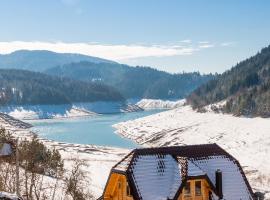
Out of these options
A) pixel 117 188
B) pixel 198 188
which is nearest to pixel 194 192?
pixel 198 188

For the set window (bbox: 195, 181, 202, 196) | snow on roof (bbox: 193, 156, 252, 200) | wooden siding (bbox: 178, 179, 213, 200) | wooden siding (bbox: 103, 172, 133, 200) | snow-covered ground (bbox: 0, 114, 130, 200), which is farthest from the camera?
snow-covered ground (bbox: 0, 114, 130, 200)

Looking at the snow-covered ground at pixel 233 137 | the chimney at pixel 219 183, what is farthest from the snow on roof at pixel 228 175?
the snow-covered ground at pixel 233 137

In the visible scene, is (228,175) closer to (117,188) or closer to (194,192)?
(194,192)

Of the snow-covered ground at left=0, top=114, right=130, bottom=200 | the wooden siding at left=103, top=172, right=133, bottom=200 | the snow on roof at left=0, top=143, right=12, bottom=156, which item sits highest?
the snow on roof at left=0, top=143, right=12, bottom=156

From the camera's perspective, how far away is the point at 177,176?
3878cm

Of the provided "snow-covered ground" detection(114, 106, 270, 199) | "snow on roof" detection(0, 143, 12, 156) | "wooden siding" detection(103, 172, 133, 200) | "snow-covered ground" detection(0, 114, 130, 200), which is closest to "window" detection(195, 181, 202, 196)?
"wooden siding" detection(103, 172, 133, 200)

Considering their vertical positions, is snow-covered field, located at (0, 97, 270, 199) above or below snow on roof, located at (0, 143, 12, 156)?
below

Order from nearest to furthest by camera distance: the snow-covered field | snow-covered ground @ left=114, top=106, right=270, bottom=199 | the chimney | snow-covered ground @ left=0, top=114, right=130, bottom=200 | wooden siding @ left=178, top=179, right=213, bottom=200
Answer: wooden siding @ left=178, top=179, right=213, bottom=200
the chimney
snow-covered ground @ left=0, top=114, right=130, bottom=200
the snow-covered field
snow-covered ground @ left=114, top=106, right=270, bottom=199

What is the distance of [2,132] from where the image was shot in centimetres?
7956

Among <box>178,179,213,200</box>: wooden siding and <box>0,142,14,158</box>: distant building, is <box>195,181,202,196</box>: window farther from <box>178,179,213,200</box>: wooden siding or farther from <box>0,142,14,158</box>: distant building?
<box>0,142,14,158</box>: distant building

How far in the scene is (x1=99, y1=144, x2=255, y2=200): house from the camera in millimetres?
37844

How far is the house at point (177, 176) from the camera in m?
37.8

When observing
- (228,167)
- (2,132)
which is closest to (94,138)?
(2,132)

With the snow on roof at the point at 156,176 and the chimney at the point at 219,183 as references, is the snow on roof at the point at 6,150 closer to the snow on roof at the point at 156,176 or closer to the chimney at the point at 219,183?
the snow on roof at the point at 156,176
